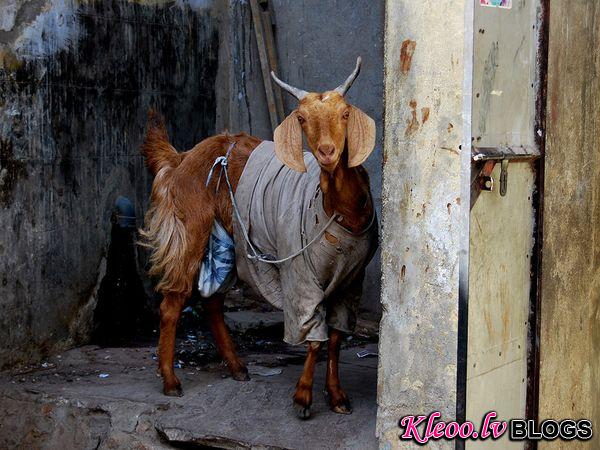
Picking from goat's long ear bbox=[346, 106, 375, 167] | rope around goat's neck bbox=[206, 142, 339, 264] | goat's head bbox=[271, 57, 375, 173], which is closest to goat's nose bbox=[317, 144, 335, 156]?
goat's head bbox=[271, 57, 375, 173]

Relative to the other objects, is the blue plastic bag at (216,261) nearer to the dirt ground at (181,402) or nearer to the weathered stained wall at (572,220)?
the dirt ground at (181,402)

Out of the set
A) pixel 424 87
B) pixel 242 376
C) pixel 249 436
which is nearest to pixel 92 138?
pixel 242 376

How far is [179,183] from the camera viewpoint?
5609 mm

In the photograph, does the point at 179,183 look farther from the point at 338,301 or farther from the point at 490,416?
the point at 490,416

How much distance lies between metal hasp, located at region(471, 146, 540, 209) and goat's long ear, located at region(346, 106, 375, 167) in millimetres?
600

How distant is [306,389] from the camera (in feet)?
16.3

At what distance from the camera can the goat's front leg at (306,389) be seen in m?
4.94

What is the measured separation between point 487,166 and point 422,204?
310 millimetres

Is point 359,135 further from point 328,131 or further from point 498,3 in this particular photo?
point 498,3

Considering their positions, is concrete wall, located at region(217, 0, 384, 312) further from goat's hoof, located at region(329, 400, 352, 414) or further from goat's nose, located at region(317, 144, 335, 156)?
goat's nose, located at region(317, 144, 335, 156)

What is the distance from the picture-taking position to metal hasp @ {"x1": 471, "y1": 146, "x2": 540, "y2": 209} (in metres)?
3.92

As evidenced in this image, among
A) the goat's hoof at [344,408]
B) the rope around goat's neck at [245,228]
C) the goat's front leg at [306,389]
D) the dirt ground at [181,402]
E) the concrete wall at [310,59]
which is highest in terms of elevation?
the concrete wall at [310,59]

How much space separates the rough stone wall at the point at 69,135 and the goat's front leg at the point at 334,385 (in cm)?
211

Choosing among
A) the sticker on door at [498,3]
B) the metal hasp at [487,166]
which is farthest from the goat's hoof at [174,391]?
the sticker on door at [498,3]
